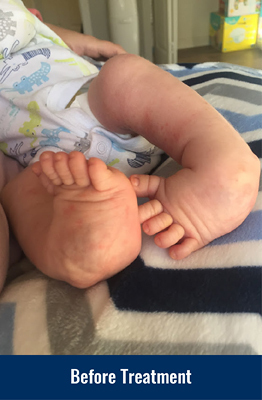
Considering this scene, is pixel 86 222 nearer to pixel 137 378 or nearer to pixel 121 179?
pixel 121 179

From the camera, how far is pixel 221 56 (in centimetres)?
221

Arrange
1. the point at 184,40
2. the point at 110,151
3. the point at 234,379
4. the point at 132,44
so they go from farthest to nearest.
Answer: the point at 184,40 < the point at 132,44 < the point at 110,151 < the point at 234,379

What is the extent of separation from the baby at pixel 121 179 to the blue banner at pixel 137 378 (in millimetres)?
96

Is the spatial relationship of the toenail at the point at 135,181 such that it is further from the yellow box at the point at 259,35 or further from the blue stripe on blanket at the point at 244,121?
the yellow box at the point at 259,35

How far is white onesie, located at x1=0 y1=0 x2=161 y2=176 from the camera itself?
0.59m

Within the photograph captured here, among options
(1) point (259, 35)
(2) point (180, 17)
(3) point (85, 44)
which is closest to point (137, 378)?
(3) point (85, 44)

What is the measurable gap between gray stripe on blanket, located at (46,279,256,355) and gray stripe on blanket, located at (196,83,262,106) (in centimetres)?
56

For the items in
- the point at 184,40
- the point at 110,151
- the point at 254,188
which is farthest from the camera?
the point at 184,40

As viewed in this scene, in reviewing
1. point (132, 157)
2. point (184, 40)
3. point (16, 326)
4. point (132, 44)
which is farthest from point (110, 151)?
point (184, 40)

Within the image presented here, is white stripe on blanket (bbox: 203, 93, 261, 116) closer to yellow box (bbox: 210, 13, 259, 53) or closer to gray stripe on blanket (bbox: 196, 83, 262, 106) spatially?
gray stripe on blanket (bbox: 196, 83, 262, 106)

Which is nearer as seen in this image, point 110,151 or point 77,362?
point 77,362

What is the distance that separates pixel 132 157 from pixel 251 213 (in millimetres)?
261

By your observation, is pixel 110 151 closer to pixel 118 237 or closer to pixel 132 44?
pixel 118 237

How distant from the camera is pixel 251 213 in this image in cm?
45
